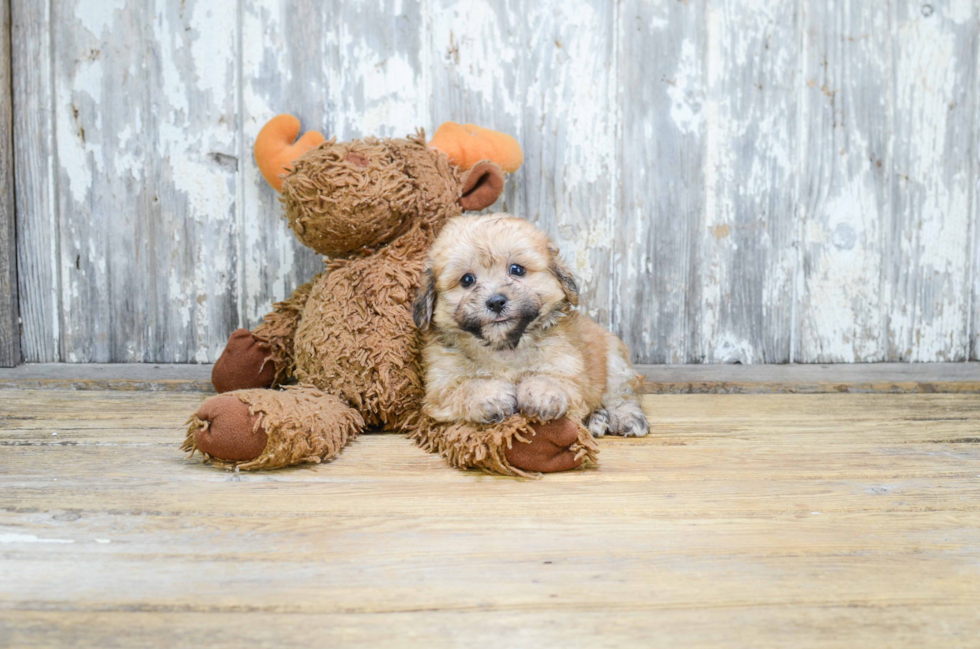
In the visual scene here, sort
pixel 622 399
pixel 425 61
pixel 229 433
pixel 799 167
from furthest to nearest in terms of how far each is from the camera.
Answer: pixel 799 167
pixel 425 61
pixel 622 399
pixel 229 433

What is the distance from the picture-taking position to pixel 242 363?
2.28m

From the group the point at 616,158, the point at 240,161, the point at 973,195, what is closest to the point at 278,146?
the point at 240,161

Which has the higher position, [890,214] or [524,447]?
[890,214]

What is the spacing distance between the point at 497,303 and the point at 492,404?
242 mm

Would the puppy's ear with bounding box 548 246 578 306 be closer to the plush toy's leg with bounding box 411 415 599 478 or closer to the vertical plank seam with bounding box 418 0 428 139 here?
the plush toy's leg with bounding box 411 415 599 478

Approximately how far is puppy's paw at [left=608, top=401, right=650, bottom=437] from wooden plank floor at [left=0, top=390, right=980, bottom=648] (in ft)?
0.28

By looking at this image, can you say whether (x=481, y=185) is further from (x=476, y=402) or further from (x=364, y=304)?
(x=476, y=402)

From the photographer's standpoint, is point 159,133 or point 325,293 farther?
point 159,133

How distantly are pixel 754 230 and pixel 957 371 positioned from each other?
96cm

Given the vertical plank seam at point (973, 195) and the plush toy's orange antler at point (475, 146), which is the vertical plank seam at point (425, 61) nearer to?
the plush toy's orange antler at point (475, 146)

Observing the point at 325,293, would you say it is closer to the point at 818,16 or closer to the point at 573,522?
the point at 573,522

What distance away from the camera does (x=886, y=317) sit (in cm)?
277

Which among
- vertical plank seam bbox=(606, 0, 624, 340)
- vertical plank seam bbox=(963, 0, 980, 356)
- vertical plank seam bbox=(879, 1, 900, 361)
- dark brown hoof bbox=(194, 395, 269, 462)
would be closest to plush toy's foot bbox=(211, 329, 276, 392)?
dark brown hoof bbox=(194, 395, 269, 462)

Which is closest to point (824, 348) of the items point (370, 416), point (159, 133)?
point (370, 416)
